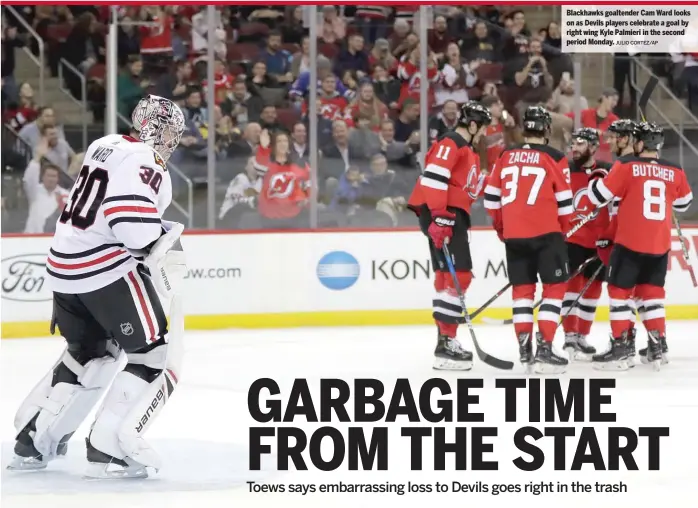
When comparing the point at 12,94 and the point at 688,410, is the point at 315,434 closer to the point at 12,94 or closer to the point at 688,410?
the point at 688,410

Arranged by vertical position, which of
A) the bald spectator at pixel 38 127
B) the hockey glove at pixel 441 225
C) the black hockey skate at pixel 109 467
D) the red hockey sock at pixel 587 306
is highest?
the bald spectator at pixel 38 127

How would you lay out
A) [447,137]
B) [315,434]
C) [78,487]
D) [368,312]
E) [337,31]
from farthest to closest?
1. [337,31]
2. [368,312]
3. [447,137]
4. [315,434]
5. [78,487]

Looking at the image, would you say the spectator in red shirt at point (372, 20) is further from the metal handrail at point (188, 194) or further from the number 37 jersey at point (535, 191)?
the number 37 jersey at point (535, 191)

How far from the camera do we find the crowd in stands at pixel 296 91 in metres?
9.04

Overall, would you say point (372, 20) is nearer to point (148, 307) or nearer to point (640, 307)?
point (640, 307)

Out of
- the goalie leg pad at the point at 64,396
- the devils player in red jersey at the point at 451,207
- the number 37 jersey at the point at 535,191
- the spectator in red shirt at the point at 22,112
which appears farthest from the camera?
the spectator in red shirt at the point at 22,112

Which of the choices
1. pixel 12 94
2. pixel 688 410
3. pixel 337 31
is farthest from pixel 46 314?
pixel 688 410

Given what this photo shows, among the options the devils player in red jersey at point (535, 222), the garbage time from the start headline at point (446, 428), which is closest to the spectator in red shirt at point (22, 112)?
the garbage time from the start headline at point (446, 428)

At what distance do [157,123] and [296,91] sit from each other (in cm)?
531

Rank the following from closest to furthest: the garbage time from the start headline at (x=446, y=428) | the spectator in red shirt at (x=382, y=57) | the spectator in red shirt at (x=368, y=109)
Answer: the garbage time from the start headline at (x=446, y=428) → the spectator in red shirt at (x=368, y=109) → the spectator in red shirt at (x=382, y=57)

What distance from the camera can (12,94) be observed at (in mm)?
8875

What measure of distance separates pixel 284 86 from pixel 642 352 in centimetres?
368

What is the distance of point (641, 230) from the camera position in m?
6.42

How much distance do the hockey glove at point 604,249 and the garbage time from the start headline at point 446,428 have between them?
86cm
